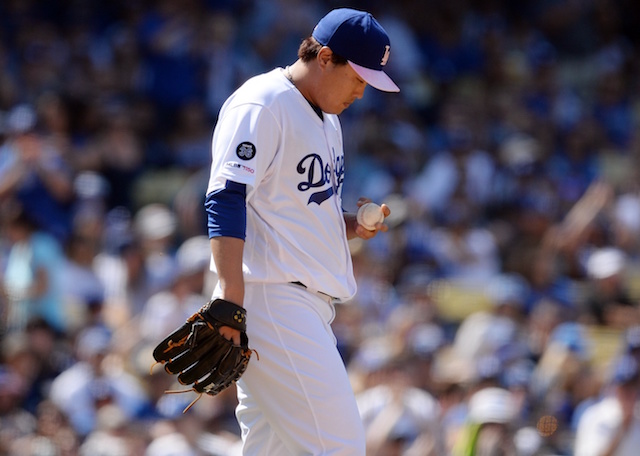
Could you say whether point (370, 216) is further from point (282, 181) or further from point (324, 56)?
point (324, 56)

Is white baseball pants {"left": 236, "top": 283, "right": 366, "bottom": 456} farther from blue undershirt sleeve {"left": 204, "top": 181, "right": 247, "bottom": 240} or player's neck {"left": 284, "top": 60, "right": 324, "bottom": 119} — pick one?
player's neck {"left": 284, "top": 60, "right": 324, "bottom": 119}

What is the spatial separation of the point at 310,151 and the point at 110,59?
7.29m

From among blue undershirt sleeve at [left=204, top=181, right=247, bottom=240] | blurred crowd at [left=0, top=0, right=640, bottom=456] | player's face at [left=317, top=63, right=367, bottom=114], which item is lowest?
blurred crowd at [left=0, top=0, right=640, bottom=456]

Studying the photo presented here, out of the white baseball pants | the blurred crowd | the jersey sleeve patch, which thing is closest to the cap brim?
the jersey sleeve patch

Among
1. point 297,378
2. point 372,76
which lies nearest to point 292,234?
point 297,378

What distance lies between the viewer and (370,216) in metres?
3.94

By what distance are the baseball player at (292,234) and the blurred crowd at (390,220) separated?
2158 mm

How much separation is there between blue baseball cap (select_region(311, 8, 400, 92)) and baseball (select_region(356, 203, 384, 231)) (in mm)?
496

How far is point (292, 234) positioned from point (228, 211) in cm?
31

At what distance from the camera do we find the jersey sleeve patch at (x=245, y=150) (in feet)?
11.5

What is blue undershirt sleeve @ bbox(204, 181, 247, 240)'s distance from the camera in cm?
342

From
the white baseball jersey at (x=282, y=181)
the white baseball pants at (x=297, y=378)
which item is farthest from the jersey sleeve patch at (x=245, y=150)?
the white baseball pants at (x=297, y=378)

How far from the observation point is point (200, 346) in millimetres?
3455

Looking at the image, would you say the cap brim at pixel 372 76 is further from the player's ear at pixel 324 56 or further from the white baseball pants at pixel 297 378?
the white baseball pants at pixel 297 378
